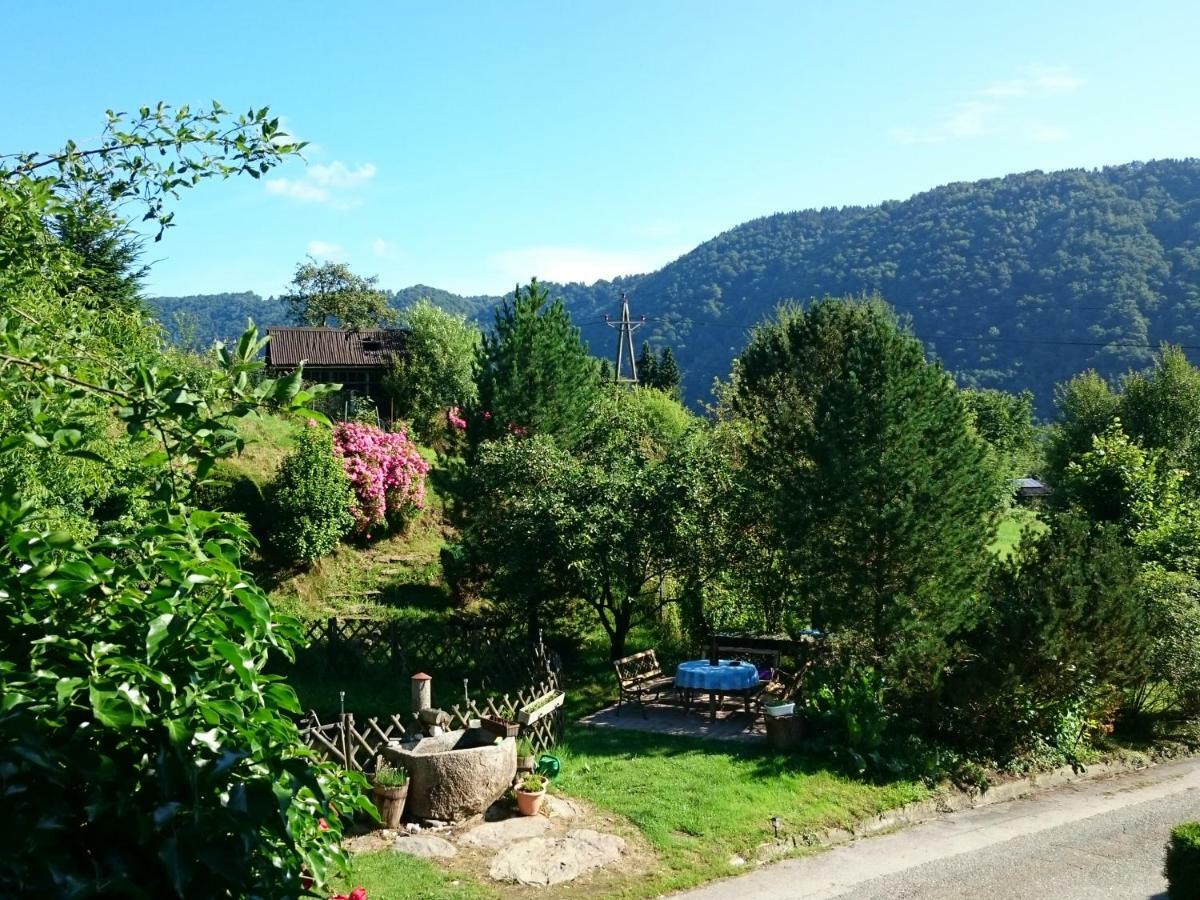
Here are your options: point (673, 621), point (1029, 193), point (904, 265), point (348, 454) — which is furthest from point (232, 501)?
point (1029, 193)

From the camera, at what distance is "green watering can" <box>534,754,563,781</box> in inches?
525

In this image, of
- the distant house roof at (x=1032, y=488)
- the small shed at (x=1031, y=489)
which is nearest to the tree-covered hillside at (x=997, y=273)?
the distant house roof at (x=1032, y=488)

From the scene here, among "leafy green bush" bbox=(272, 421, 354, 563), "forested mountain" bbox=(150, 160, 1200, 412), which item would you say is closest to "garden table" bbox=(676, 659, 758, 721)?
"leafy green bush" bbox=(272, 421, 354, 563)

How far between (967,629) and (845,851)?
16.6 ft

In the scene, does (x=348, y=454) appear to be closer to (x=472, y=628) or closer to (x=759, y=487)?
(x=472, y=628)

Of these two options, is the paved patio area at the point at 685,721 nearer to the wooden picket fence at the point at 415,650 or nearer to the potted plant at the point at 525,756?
the wooden picket fence at the point at 415,650

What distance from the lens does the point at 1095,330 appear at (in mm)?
88375

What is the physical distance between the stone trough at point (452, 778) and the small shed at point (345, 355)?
24.6 meters

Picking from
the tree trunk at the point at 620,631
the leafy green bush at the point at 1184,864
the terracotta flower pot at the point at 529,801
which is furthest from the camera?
the tree trunk at the point at 620,631

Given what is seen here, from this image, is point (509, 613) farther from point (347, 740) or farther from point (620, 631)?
point (347, 740)

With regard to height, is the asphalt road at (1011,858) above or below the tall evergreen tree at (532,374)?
below

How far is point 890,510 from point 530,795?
7393 millimetres

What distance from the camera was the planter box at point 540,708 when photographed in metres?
14.0

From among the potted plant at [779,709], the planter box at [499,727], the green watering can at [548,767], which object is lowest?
the green watering can at [548,767]
